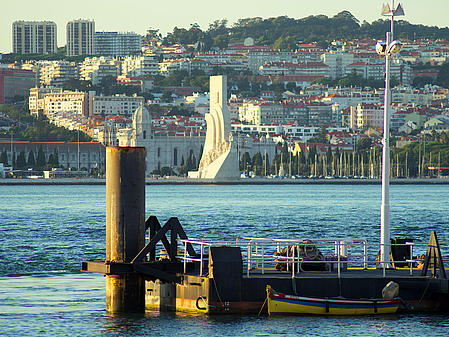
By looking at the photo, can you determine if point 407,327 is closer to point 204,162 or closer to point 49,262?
point 49,262

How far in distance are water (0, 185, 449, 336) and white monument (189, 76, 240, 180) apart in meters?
53.0

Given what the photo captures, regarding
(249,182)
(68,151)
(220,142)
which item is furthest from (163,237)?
(68,151)

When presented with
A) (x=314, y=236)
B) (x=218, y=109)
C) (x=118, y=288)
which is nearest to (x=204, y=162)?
(x=218, y=109)

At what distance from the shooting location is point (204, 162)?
466 ft

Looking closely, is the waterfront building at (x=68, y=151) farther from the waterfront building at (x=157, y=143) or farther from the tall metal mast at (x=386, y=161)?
the tall metal mast at (x=386, y=161)

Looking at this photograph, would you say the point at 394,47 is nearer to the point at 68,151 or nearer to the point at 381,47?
the point at 381,47

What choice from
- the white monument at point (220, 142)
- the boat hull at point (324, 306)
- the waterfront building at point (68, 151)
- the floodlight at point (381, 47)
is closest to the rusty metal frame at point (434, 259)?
the boat hull at point (324, 306)

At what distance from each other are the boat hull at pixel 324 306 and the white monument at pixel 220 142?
114 metres

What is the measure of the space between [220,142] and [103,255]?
331 feet

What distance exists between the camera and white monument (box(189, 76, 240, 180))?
Answer: 5364 inches

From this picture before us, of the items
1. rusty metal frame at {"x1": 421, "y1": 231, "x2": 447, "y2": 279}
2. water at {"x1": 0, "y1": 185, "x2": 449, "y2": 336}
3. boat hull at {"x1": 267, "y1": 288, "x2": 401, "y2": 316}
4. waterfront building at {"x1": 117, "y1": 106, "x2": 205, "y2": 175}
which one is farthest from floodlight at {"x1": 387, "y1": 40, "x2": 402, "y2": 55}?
waterfront building at {"x1": 117, "y1": 106, "x2": 205, "y2": 175}

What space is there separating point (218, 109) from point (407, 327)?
4622 inches

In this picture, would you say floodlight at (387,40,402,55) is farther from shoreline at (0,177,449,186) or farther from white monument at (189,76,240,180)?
shoreline at (0,177,449,186)

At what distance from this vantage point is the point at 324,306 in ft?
71.1
